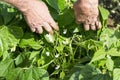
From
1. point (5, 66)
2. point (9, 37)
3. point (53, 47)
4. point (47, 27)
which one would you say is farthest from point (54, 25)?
point (5, 66)

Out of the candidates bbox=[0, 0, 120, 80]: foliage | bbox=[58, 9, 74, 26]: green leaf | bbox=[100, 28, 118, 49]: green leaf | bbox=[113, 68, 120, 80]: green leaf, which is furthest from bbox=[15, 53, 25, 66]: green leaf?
bbox=[113, 68, 120, 80]: green leaf

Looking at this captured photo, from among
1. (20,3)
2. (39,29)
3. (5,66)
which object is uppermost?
(20,3)

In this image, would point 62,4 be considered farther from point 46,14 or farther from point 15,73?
point 15,73

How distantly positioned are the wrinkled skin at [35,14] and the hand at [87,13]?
0.14 meters

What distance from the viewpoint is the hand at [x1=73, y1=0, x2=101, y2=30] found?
2.04 meters

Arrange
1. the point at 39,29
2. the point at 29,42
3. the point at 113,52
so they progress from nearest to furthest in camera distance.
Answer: the point at 113,52 < the point at 39,29 < the point at 29,42

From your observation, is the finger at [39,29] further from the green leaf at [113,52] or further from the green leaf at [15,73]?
the green leaf at [113,52]

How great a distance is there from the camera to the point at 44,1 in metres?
2.36

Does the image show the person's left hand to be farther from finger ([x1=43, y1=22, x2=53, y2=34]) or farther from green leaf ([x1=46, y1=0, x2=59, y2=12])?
green leaf ([x1=46, y1=0, x2=59, y2=12])

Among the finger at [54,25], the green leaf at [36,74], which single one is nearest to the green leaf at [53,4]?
the finger at [54,25]

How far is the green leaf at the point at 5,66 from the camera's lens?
2262mm

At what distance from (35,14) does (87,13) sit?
0.26 meters

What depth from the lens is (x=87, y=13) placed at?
6.79 feet

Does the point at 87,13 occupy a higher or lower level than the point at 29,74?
higher
